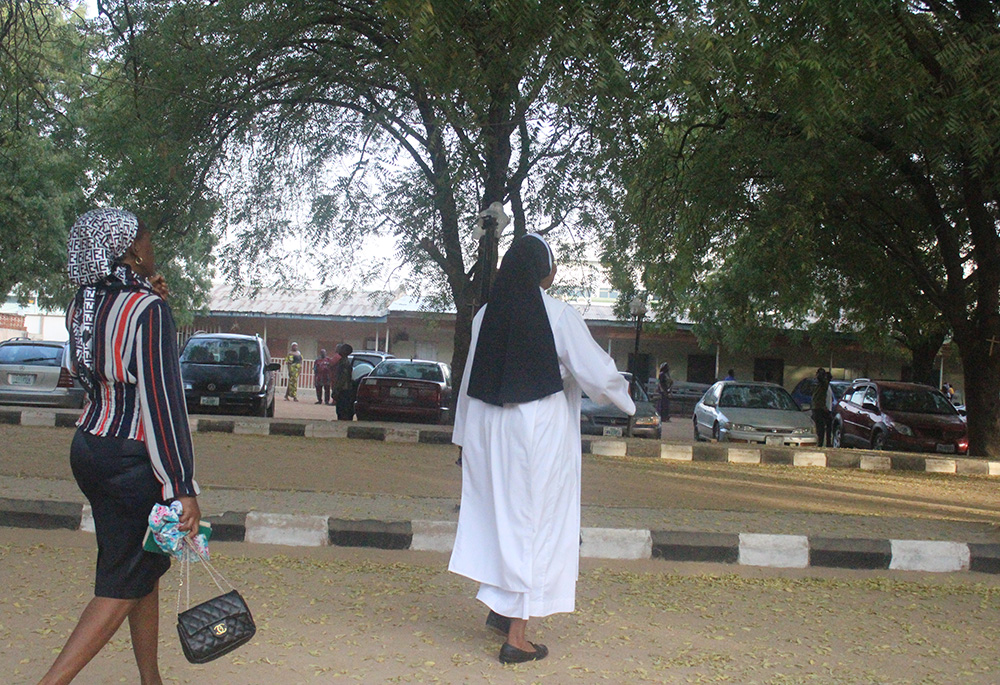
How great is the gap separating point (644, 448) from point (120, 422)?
37.6 feet

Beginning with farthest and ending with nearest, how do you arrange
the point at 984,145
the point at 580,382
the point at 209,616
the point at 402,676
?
1. the point at 984,145
2. the point at 580,382
3. the point at 402,676
4. the point at 209,616

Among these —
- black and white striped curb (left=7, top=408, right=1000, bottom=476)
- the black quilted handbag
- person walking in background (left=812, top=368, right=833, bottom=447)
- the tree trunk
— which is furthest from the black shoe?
person walking in background (left=812, top=368, right=833, bottom=447)

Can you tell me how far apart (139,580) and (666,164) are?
991 centimetres

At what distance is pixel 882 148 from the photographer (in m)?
13.2

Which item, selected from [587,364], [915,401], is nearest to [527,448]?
[587,364]

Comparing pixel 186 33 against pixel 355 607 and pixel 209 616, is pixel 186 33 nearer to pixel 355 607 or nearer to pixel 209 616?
pixel 355 607

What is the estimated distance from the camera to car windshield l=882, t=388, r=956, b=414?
1820 centimetres

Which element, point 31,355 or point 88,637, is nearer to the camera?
point 88,637

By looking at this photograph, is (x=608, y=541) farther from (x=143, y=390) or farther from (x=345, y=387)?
(x=345, y=387)

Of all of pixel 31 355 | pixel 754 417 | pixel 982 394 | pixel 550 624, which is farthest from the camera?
pixel 754 417

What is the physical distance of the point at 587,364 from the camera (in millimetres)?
4289

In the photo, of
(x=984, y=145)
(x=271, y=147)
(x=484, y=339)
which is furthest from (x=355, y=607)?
(x=271, y=147)

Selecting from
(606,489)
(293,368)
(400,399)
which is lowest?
(606,489)

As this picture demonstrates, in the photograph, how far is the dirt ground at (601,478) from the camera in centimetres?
930
